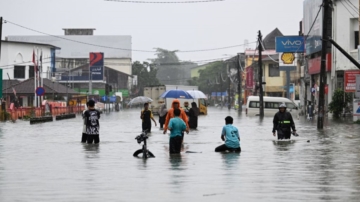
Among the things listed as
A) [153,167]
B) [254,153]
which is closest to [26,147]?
[254,153]

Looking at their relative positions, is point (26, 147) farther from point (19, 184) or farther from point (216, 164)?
point (19, 184)

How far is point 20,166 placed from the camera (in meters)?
19.6

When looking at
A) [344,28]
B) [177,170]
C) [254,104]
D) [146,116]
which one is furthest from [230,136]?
[254,104]

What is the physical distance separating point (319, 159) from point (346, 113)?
138 feet

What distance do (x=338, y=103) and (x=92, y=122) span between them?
124 ft

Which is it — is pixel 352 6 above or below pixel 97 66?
above

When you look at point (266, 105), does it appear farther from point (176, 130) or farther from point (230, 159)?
point (230, 159)

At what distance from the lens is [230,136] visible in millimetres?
23719

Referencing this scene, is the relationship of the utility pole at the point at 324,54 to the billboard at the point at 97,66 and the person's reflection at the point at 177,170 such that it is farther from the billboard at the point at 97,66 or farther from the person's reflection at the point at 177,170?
the billboard at the point at 97,66

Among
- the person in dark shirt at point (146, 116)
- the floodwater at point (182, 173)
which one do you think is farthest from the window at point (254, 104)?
the floodwater at point (182, 173)

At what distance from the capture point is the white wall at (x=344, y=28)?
63.8 meters

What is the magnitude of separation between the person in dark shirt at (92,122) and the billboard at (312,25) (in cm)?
4527

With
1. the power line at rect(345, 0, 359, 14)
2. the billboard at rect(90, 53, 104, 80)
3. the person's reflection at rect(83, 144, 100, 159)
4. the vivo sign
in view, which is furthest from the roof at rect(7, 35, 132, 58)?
the person's reflection at rect(83, 144, 100, 159)

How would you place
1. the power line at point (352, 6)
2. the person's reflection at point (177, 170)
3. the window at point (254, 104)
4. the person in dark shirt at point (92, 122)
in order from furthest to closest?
the window at point (254, 104) → the power line at point (352, 6) → the person in dark shirt at point (92, 122) → the person's reflection at point (177, 170)
